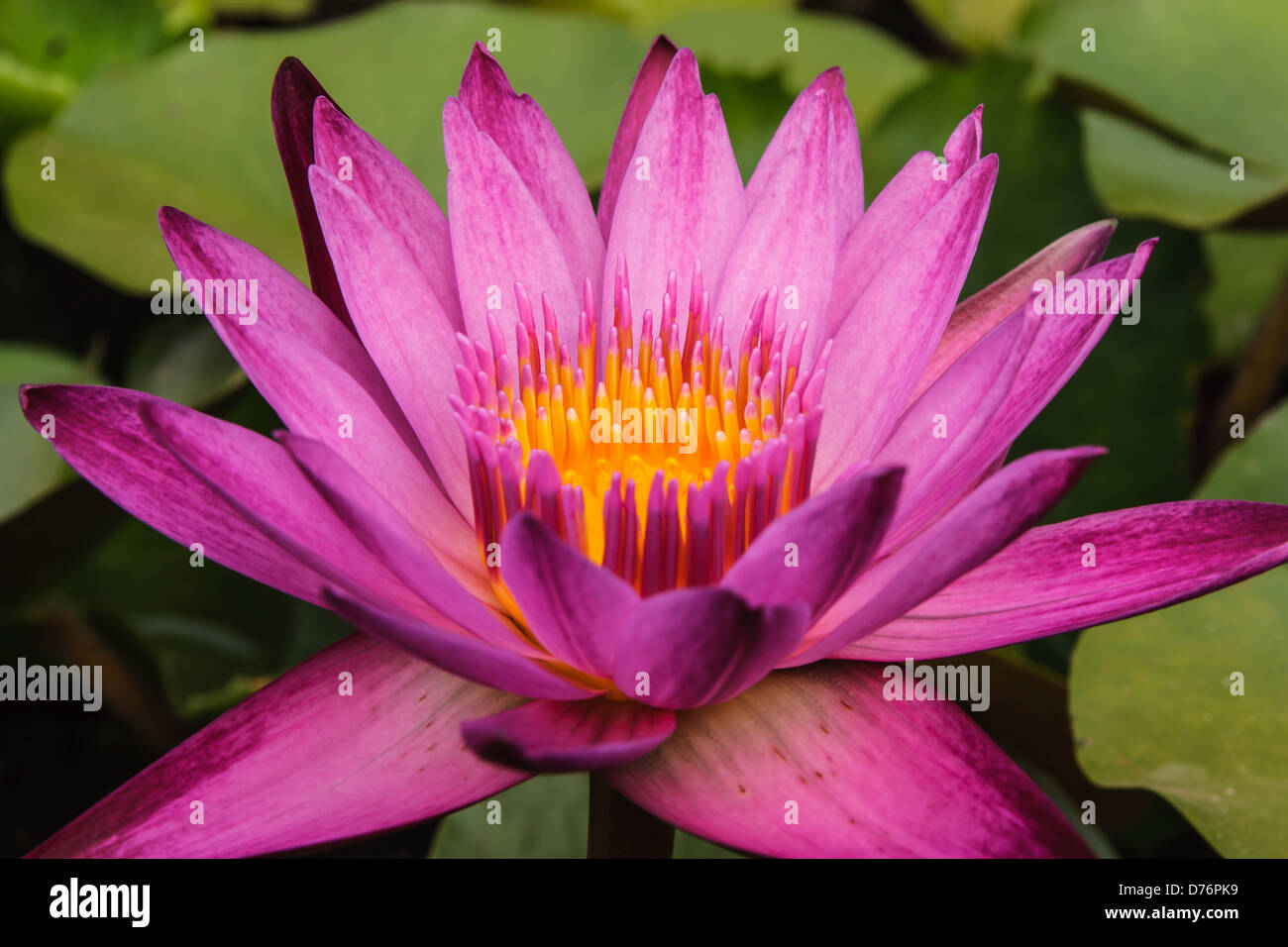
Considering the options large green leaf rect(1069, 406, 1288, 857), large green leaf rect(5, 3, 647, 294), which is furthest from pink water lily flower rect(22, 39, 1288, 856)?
large green leaf rect(5, 3, 647, 294)

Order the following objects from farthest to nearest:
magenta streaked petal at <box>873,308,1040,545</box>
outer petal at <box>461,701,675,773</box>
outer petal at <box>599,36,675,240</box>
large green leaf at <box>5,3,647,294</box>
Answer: large green leaf at <box>5,3,647,294</box> → outer petal at <box>599,36,675,240</box> → magenta streaked petal at <box>873,308,1040,545</box> → outer petal at <box>461,701,675,773</box>

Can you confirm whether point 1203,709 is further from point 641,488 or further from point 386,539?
point 386,539

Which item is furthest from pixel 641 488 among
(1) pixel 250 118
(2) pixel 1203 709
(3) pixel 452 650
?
(1) pixel 250 118

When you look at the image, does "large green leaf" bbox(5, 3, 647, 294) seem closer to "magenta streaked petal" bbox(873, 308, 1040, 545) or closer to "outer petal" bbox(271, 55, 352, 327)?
"outer petal" bbox(271, 55, 352, 327)

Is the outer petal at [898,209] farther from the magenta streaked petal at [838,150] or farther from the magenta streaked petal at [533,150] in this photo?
the magenta streaked petal at [533,150]

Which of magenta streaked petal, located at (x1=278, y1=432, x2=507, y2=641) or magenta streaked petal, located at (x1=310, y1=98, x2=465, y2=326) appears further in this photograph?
magenta streaked petal, located at (x1=310, y1=98, x2=465, y2=326)

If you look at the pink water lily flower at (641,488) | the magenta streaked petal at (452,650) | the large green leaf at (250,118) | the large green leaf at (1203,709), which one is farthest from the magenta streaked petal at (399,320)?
the large green leaf at (250,118)

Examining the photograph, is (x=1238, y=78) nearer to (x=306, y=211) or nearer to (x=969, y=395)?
→ (x=969, y=395)

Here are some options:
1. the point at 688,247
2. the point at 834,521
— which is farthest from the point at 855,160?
the point at 834,521
